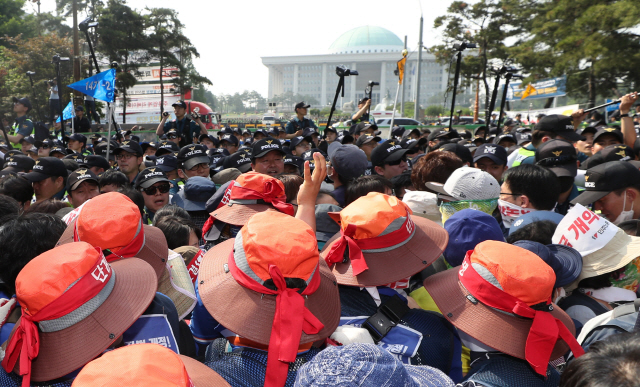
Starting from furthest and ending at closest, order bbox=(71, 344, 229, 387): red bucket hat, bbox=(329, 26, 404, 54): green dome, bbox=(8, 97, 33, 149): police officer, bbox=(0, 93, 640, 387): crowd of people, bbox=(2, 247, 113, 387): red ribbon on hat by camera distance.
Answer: bbox=(329, 26, 404, 54): green dome
bbox=(8, 97, 33, 149): police officer
bbox=(2, 247, 113, 387): red ribbon on hat
bbox=(0, 93, 640, 387): crowd of people
bbox=(71, 344, 229, 387): red bucket hat

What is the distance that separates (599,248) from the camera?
230cm

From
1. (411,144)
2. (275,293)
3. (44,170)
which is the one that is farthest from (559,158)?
(44,170)

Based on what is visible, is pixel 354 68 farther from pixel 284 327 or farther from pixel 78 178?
pixel 284 327

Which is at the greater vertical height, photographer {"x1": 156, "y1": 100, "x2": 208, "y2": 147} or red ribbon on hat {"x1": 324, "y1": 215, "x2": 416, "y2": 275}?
photographer {"x1": 156, "y1": 100, "x2": 208, "y2": 147}

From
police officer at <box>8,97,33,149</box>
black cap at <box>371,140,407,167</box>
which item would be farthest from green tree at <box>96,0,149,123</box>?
black cap at <box>371,140,407,167</box>

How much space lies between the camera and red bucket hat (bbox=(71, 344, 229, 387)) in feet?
3.74

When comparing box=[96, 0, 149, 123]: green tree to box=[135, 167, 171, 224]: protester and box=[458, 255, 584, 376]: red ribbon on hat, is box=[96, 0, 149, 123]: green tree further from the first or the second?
box=[458, 255, 584, 376]: red ribbon on hat

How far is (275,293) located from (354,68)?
118597 mm

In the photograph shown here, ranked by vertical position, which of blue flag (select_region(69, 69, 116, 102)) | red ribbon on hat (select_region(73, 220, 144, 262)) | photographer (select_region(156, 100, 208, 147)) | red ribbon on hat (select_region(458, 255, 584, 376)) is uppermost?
blue flag (select_region(69, 69, 116, 102))

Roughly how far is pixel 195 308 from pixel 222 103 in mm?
144514

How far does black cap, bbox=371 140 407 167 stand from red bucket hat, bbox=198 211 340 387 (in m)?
3.23

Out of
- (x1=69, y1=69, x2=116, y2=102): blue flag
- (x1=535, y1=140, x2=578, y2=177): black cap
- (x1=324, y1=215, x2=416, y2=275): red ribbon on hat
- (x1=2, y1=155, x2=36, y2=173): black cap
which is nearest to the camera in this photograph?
(x1=324, y1=215, x2=416, y2=275): red ribbon on hat

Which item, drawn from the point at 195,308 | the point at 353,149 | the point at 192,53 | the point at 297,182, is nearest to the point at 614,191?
the point at 353,149

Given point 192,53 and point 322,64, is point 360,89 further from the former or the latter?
point 192,53
